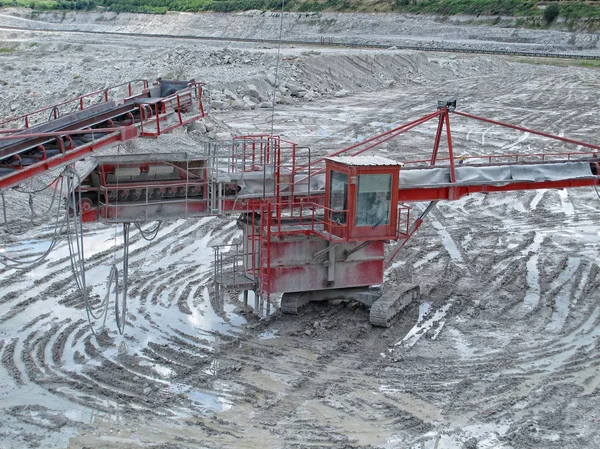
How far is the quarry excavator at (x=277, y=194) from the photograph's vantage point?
13586 mm

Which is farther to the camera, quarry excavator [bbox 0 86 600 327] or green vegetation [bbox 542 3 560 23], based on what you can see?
green vegetation [bbox 542 3 560 23]

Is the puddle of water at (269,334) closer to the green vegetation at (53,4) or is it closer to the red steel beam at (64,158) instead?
the red steel beam at (64,158)

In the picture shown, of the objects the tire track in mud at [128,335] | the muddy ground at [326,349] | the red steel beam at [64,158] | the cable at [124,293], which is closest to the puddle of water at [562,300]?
the muddy ground at [326,349]

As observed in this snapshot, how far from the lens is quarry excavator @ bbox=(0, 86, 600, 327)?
1359 cm

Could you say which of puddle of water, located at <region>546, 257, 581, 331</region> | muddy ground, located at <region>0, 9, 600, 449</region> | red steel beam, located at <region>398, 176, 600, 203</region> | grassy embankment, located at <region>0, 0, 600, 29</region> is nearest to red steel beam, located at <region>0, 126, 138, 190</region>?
muddy ground, located at <region>0, 9, 600, 449</region>

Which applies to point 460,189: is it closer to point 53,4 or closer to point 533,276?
point 533,276

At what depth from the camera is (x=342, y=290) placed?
50.0ft

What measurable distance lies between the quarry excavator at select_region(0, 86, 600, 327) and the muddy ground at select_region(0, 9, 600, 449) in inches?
28.8

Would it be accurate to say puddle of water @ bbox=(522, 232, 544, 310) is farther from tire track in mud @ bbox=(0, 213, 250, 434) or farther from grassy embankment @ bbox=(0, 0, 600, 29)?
grassy embankment @ bbox=(0, 0, 600, 29)

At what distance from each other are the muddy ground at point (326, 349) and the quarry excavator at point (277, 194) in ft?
2.40

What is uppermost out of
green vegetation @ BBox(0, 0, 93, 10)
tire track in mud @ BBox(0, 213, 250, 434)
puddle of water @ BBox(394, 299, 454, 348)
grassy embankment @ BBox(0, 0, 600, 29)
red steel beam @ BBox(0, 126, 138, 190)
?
grassy embankment @ BBox(0, 0, 600, 29)

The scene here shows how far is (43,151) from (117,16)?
9426 cm

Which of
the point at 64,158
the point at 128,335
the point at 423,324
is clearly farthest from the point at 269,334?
the point at 64,158

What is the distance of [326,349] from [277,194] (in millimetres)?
2613
